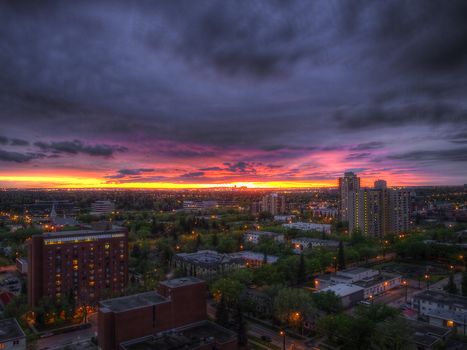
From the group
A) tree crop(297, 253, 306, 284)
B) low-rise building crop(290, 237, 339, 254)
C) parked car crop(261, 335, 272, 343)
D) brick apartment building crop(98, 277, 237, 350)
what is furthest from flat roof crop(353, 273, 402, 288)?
low-rise building crop(290, 237, 339, 254)

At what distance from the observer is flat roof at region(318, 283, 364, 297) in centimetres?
3010

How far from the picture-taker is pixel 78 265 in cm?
3291

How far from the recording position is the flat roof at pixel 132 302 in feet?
72.2

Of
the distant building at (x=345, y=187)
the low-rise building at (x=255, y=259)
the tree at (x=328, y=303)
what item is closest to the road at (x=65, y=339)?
the tree at (x=328, y=303)

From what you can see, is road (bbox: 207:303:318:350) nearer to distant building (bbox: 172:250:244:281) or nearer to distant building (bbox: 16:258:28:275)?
distant building (bbox: 172:250:244:281)

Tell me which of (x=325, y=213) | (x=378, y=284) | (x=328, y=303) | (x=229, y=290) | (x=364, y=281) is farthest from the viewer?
(x=325, y=213)

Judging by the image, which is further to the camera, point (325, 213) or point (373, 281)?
point (325, 213)

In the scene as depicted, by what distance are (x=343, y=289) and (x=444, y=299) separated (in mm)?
7319

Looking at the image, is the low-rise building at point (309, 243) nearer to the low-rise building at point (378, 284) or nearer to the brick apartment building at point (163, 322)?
the low-rise building at point (378, 284)

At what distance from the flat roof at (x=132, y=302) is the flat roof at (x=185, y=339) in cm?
185

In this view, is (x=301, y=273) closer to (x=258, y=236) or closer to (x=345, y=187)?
(x=258, y=236)

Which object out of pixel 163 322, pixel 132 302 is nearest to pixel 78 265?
pixel 132 302

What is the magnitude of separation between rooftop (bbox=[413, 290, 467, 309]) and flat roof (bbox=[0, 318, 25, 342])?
27250mm

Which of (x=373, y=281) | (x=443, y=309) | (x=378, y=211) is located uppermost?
(x=378, y=211)
